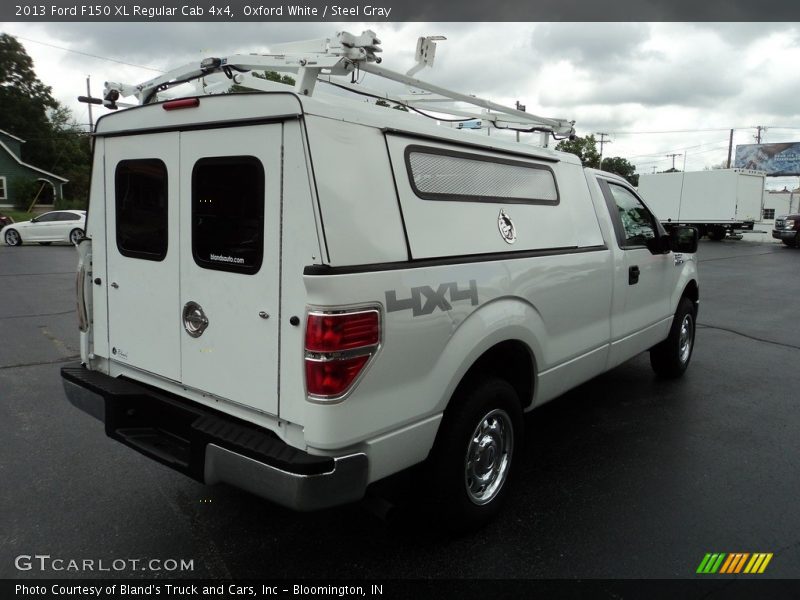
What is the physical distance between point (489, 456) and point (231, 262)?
1.69 m

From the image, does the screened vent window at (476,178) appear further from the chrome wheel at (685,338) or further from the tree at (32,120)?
the tree at (32,120)

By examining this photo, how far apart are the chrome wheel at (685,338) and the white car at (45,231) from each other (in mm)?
22019

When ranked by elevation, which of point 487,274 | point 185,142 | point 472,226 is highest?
point 185,142

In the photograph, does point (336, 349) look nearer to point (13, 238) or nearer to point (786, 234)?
point (13, 238)

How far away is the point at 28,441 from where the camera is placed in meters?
4.27

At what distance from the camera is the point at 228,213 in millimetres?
2750

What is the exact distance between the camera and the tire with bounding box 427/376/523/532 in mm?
2924

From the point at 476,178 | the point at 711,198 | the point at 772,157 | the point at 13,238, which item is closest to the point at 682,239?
the point at 476,178

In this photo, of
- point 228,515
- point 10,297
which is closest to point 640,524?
point 228,515

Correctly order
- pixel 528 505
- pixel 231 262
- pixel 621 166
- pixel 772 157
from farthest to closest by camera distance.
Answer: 1. pixel 621 166
2. pixel 772 157
3. pixel 528 505
4. pixel 231 262

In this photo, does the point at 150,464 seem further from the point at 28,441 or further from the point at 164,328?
the point at 164,328

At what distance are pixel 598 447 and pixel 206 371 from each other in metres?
2.86

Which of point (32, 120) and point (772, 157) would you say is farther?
point (772, 157)

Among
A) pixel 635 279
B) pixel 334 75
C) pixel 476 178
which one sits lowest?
pixel 635 279
